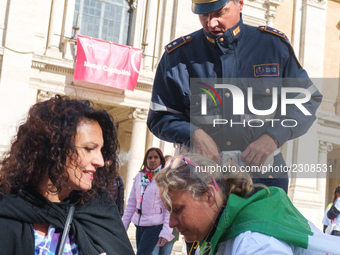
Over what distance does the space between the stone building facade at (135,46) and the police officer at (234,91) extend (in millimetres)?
11577

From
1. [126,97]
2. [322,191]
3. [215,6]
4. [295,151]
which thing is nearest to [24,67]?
[126,97]

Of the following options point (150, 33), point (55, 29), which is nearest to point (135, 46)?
point (150, 33)

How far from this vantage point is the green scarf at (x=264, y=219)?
2.32m

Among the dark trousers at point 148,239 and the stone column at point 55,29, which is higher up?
the stone column at point 55,29

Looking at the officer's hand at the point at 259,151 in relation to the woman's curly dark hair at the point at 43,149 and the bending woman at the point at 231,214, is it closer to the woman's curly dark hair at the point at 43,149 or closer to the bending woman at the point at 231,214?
the bending woman at the point at 231,214

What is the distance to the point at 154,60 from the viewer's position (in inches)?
726

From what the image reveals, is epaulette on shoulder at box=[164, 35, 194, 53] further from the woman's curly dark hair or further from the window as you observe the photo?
the window

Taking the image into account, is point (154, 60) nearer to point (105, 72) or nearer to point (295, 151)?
point (105, 72)

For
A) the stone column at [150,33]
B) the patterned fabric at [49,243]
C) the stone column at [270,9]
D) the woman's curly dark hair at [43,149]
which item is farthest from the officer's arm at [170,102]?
the stone column at [270,9]

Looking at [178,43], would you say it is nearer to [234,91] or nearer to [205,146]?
[234,91]

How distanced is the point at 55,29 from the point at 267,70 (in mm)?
14919

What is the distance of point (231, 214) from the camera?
2438 mm

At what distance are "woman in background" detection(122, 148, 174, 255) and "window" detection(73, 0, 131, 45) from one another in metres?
12.1

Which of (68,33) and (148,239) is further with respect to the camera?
(68,33)
